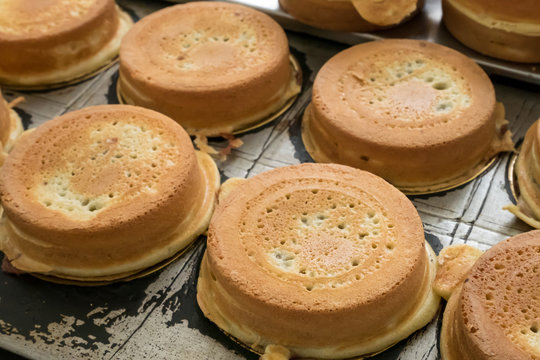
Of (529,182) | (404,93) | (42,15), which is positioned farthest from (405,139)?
(42,15)

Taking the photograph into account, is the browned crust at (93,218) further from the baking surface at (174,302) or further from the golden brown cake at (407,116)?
the golden brown cake at (407,116)

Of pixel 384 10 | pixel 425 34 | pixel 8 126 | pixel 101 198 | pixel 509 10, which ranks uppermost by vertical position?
pixel 509 10

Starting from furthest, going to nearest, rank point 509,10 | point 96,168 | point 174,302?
point 509,10 → point 96,168 → point 174,302

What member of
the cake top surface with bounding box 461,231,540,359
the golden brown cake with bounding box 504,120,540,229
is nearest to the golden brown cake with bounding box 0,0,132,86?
the golden brown cake with bounding box 504,120,540,229

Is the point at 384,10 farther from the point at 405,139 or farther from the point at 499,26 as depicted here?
the point at 405,139

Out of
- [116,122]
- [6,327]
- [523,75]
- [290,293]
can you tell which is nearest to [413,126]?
[523,75]

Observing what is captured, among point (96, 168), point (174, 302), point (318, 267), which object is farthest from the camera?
point (96, 168)

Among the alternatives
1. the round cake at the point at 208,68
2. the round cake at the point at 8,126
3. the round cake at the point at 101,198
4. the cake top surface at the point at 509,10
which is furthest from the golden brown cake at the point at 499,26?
the round cake at the point at 8,126
